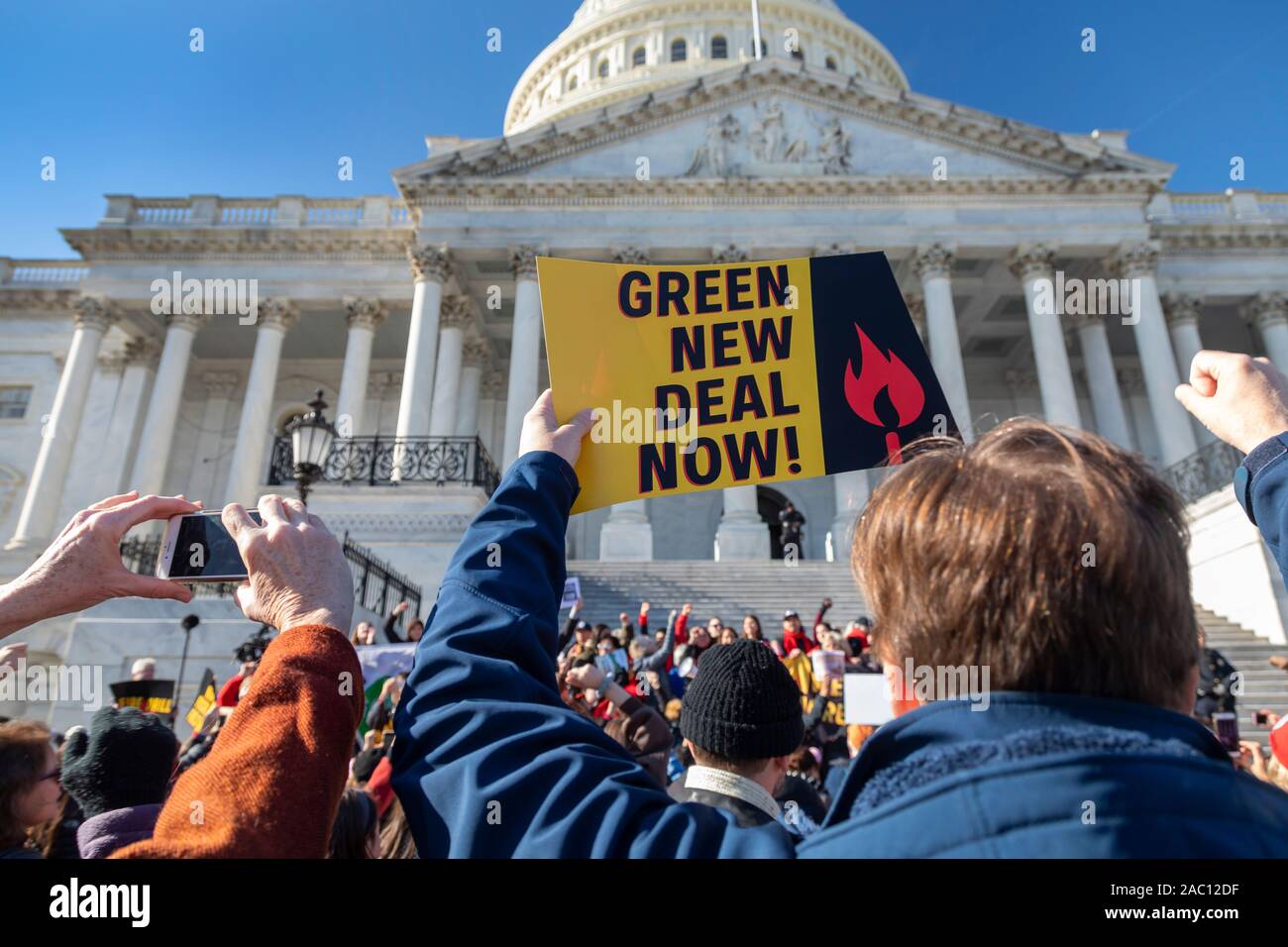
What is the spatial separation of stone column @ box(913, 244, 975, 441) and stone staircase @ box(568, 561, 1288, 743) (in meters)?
6.49

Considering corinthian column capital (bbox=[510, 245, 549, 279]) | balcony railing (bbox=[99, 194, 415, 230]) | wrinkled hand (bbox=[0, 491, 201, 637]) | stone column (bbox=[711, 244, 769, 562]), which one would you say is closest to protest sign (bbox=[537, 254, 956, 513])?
wrinkled hand (bbox=[0, 491, 201, 637])

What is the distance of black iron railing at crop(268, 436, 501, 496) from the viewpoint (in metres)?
23.4

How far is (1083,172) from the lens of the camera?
26438mm

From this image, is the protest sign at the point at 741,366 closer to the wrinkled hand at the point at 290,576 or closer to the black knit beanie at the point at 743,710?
the black knit beanie at the point at 743,710

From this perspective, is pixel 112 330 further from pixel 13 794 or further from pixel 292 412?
pixel 13 794

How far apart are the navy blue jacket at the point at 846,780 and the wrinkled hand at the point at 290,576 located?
0.95 ft

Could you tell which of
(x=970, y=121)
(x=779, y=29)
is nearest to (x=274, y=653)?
(x=970, y=121)

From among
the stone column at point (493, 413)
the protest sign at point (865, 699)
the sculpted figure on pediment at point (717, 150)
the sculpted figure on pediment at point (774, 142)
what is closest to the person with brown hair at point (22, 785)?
the protest sign at point (865, 699)

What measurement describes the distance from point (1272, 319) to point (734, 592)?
75.2ft

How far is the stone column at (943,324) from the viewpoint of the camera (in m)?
24.0

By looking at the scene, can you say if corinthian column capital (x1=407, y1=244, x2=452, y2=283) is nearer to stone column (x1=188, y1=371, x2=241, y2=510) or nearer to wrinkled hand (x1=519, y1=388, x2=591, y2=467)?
stone column (x1=188, y1=371, x2=241, y2=510)

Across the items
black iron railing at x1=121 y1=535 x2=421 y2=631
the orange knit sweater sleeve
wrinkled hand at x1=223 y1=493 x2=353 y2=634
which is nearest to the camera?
the orange knit sweater sleeve

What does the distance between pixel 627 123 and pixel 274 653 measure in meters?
28.7

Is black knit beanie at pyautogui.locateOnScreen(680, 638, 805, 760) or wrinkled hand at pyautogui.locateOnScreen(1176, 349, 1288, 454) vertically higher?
wrinkled hand at pyautogui.locateOnScreen(1176, 349, 1288, 454)
